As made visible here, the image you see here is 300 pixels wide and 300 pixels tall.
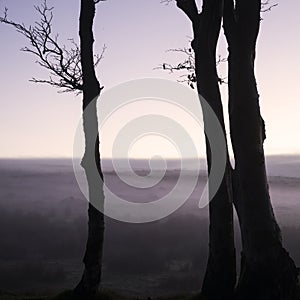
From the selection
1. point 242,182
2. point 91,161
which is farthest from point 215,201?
point 91,161

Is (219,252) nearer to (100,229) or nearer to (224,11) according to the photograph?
(100,229)

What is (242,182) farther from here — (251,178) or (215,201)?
(215,201)

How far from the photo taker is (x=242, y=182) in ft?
32.8

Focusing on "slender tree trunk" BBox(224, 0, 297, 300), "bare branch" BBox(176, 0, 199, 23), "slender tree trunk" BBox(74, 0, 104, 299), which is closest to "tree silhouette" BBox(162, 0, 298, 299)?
"slender tree trunk" BBox(224, 0, 297, 300)

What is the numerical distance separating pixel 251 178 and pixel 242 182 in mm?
210

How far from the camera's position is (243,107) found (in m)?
10.1

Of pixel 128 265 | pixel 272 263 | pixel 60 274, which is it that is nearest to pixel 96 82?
pixel 272 263

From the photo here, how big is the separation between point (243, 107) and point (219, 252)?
3.07 meters

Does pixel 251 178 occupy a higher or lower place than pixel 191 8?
lower

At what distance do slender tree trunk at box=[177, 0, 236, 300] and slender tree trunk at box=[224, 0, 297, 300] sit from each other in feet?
1.46

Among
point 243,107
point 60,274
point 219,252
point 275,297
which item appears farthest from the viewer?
point 60,274

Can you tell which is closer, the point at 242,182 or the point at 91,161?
the point at 242,182

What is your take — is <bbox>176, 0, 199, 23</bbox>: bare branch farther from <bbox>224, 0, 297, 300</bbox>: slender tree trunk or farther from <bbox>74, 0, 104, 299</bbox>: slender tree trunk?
<bbox>74, 0, 104, 299</bbox>: slender tree trunk

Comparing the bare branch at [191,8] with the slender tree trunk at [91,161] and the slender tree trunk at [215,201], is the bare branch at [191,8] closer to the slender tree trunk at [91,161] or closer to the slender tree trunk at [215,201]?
the slender tree trunk at [215,201]
